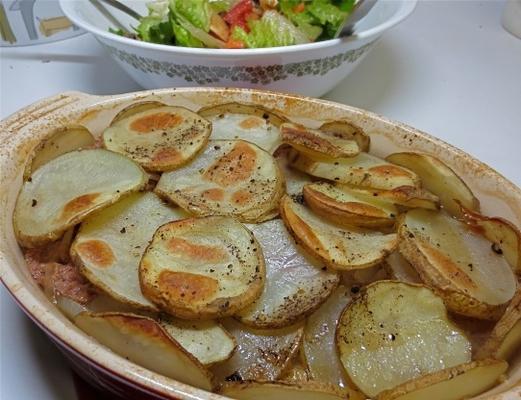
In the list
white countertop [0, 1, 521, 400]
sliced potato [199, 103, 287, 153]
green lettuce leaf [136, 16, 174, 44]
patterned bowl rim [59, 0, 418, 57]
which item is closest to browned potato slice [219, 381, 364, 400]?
sliced potato [199, 103, 287, 153]

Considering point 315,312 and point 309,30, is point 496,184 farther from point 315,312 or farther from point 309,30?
point 309,30

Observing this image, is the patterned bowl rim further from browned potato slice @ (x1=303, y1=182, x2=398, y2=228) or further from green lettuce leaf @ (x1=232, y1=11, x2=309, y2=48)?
browned potato slice @ (x1=303, y1=182, x2=398, y2=228)

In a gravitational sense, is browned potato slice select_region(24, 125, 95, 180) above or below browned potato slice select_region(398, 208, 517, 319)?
above

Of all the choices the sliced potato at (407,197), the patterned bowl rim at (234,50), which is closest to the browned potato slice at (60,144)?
the patterned bowl rim at (234,50)

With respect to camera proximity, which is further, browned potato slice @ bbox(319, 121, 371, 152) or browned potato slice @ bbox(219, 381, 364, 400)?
browned potato slice @ bbox(319, 121, 371, 152)

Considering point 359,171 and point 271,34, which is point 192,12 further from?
point 359,171

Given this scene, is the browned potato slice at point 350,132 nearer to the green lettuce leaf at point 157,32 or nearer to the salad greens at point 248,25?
the salad greens at point 248,25
